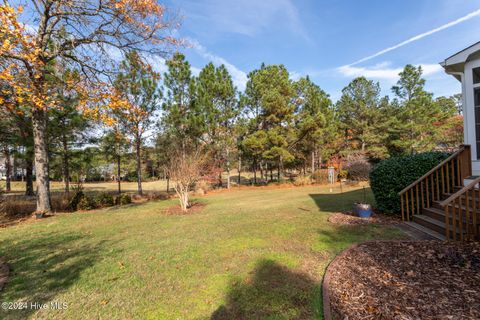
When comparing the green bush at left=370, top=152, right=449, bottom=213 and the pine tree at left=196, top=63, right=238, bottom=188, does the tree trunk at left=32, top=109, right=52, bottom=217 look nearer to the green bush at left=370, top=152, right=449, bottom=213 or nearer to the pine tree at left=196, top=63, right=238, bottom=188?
the pine tree at left=196, top=63, right=238, bottom=188

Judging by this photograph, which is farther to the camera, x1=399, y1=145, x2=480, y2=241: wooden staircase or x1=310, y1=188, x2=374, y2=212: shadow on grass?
x1=310, y1=188, x2=374, y2=212: shadow on grass

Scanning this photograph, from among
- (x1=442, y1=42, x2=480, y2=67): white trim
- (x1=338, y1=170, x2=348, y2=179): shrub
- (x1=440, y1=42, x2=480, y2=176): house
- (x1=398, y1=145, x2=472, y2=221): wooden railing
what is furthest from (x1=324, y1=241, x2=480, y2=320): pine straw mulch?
(x1=338, y1=170, x2=348, y2=179): shrub

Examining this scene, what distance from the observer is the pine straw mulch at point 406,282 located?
8.09 ft

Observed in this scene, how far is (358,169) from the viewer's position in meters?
19.6

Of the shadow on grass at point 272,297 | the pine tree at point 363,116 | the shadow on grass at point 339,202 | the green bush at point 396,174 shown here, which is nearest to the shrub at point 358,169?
the pine tree at point 363,116

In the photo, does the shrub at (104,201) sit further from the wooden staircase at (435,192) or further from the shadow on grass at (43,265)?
the wooden staircase at (435,192)

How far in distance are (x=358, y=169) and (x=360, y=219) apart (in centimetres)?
1522

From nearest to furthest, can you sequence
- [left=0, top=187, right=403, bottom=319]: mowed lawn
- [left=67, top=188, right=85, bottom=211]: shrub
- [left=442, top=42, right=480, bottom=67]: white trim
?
[left=0, top=187, right=403, bottom=319]: mowed lawn < [left=442, top=42, right=480, bottom=67]: white trim < [left=67, top=188, right=85, bottom=211]: shrub

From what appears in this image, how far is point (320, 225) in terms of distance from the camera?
→ 585cm

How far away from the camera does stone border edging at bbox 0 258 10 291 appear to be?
3.39 meters

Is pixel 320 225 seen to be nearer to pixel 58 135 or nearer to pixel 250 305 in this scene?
pixel 250 305

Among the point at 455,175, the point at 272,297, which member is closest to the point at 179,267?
the point at 272,297

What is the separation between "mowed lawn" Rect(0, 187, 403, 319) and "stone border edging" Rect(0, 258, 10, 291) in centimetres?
7

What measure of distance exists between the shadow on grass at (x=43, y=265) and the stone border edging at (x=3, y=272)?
0.17ft
